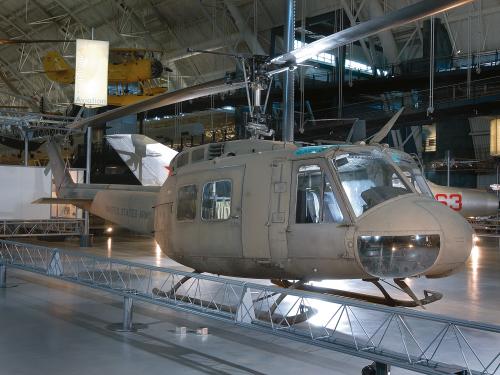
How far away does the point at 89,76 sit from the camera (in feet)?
42.6

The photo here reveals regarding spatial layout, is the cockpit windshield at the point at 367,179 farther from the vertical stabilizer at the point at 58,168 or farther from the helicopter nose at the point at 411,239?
the vertical stabilizer at the point at 58,168

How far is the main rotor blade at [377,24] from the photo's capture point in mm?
6254

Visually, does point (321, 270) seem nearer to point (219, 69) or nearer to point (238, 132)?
point (238, 132)

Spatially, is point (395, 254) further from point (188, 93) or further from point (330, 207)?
point (188, 93)

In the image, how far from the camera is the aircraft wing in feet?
55.1

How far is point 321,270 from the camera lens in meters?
7.03

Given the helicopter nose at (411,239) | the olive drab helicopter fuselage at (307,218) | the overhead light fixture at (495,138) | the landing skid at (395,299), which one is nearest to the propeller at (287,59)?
the olive drab helicopter fuselage at (307,218)

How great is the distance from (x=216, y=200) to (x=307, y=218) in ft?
5.70

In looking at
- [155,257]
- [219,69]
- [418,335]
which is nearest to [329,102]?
[219,69]

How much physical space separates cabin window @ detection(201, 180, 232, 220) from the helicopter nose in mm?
2280

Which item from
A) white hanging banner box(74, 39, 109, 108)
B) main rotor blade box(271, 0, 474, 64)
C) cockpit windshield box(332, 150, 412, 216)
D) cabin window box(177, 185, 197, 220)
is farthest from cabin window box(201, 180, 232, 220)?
white hanging banner box(74, 39, 109, 108)

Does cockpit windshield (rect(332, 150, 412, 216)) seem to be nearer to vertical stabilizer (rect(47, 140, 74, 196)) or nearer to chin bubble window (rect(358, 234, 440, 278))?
chin bubble window (rect(358, 234, 440, 278))

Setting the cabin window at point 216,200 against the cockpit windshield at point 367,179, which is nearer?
the cockpit windshield at point 367,179

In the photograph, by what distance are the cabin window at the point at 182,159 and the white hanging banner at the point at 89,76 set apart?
422 cm
